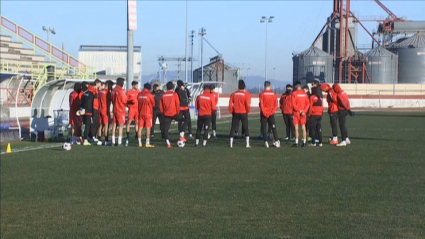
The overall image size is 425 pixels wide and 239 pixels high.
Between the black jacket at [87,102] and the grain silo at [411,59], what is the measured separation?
6951 centimetres

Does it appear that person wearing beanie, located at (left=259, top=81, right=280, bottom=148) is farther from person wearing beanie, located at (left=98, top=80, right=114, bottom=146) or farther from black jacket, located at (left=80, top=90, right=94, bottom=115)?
black jacket, located at (left=80, top=90, right=94, bottom=115)

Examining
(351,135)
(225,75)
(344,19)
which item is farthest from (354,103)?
(351,135)

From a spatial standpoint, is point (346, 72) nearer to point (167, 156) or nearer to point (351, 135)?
point (351, 135)

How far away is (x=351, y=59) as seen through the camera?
3297 inches

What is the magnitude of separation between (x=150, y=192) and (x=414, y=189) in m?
4.50

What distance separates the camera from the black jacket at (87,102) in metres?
21.0

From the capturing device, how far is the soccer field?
9.05 metres

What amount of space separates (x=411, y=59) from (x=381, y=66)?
4613mm

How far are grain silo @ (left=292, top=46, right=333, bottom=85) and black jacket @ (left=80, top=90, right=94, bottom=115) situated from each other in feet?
209

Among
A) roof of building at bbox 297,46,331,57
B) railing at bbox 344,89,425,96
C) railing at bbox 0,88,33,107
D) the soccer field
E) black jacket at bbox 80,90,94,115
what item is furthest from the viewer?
roof of building at bbox 297,46,331,57

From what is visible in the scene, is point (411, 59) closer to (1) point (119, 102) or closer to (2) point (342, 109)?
(2) point (342, 109)

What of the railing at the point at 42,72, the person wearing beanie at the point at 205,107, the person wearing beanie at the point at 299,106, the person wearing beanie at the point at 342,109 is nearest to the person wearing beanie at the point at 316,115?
the person wearing beanie at the point at 299,106

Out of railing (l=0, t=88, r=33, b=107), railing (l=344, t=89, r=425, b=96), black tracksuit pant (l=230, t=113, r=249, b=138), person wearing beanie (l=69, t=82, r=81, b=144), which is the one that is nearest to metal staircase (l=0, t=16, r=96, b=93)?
railing (l=0, t=88, r=33, b=107)

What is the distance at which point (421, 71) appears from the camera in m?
85.4
